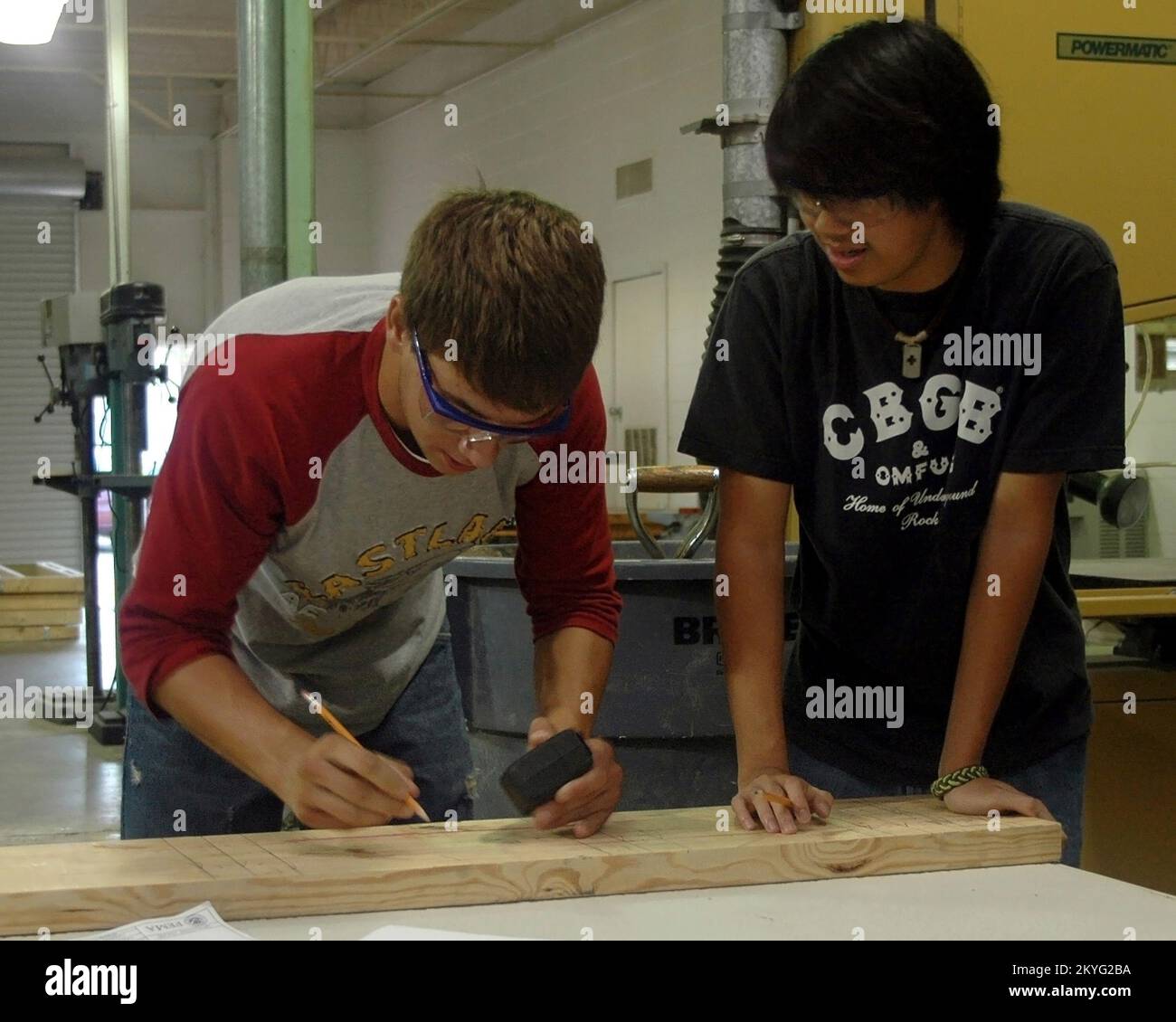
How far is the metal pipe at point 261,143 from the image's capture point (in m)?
2.45

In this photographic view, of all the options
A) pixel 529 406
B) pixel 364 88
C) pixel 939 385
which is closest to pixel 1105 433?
pixel 939 385

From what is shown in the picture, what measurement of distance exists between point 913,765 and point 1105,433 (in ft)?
1.34

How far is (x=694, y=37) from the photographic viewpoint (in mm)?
7340

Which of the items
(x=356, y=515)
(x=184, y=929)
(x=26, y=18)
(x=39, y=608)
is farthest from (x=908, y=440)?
(x=39, y=608)

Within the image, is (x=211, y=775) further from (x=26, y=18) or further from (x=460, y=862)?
(x=26, y=18)

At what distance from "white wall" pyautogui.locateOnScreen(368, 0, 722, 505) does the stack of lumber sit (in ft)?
10.6

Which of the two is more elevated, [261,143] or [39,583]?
[261,143]

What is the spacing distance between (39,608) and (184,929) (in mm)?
6859

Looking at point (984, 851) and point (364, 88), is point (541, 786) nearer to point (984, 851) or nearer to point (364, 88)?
point (984, 851)

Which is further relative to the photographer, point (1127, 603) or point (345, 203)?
point (345, 203)

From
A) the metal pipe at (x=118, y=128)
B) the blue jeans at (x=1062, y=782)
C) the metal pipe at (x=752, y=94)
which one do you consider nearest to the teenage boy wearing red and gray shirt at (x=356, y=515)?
the blue jeans at (x=1062, y=782)

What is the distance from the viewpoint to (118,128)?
4.20 meters

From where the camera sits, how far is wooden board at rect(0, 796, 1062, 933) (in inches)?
41.8

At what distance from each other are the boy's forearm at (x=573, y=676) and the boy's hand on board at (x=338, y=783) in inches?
10.0
